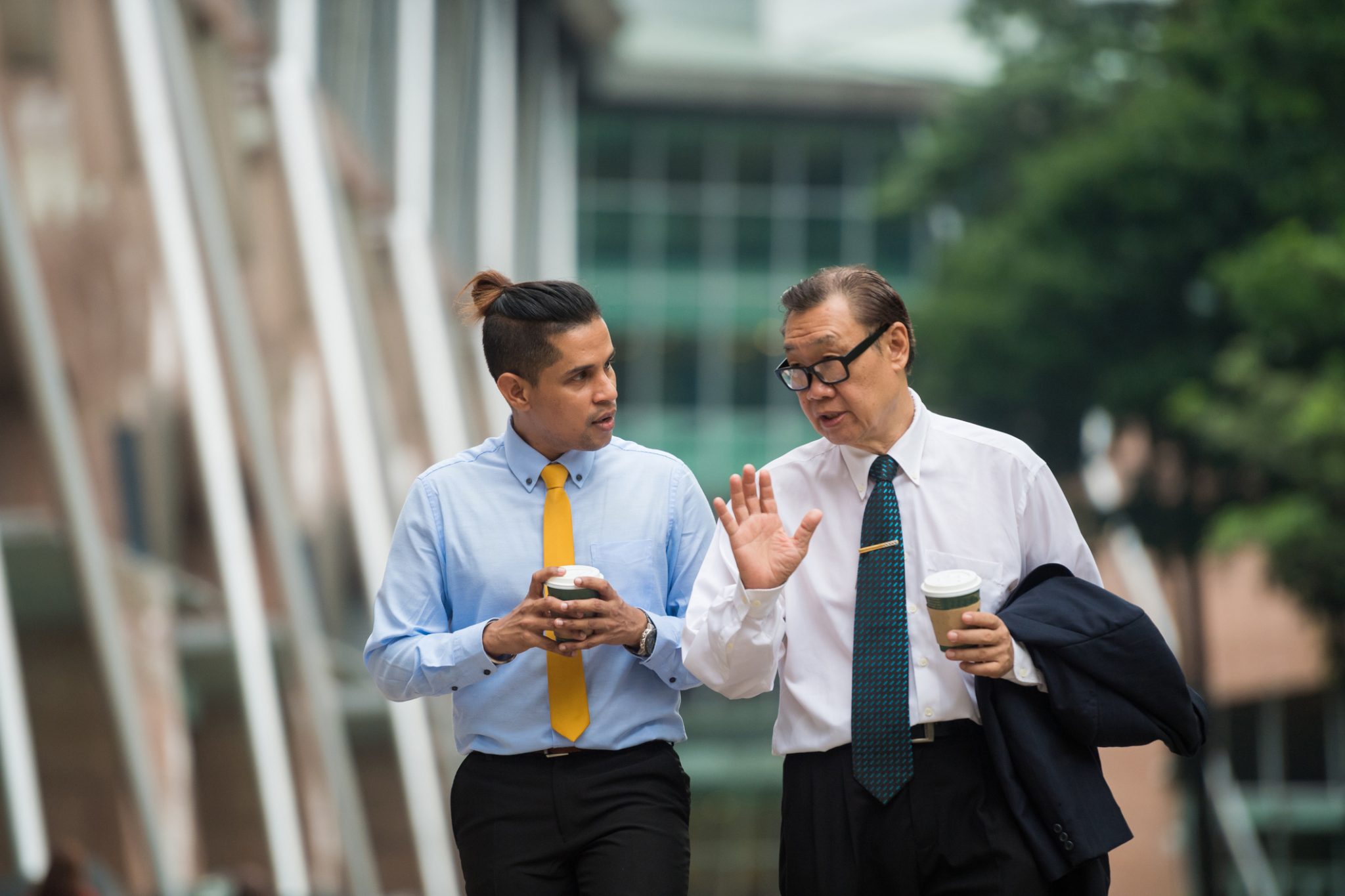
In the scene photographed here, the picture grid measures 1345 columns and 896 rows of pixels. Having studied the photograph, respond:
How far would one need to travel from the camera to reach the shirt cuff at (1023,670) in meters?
3.87

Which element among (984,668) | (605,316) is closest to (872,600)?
(984,668)

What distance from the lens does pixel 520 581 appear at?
422 cm

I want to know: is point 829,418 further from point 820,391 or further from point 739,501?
point 739,501

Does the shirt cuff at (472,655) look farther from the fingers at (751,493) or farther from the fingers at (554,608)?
the fingers at (751,493)

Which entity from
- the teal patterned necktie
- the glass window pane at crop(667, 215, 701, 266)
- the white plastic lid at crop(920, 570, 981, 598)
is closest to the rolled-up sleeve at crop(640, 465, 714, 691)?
the teal patterned necktie

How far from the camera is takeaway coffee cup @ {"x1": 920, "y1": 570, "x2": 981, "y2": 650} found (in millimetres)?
3740

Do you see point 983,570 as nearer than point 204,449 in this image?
Yes

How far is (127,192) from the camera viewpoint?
41.8 feet

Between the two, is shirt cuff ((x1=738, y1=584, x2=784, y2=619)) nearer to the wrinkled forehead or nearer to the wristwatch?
the wristwatch

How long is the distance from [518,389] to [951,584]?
1.12 meters

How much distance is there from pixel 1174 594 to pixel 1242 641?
10398 millimetres

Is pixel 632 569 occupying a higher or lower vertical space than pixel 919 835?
higher

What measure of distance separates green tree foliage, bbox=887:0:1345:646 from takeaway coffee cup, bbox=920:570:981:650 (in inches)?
483

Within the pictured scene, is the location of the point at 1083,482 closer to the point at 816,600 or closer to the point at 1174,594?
the point at 1174,594
